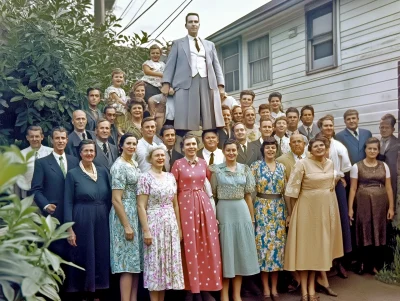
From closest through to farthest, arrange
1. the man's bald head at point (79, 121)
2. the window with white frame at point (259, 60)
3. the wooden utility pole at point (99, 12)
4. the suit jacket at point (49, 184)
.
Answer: the suit jacket at point (49, 184) → the man's bald head at point (79, 121) → the wooden utility pole at point (99, 12) → the window with white frame at point (259, 60)

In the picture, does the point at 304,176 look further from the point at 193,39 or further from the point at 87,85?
the point at 87,85

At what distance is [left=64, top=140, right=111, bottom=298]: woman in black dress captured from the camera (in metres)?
4.70

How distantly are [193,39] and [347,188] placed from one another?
286 centimetres

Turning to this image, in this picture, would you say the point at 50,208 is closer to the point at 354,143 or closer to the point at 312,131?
the point at 312,131

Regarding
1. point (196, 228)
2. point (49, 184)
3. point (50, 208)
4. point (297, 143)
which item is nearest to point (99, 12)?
point (297, 143)

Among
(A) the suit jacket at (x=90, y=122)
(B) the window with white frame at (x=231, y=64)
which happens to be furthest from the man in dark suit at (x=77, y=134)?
(B) the window with white frame at (x=231, y=64)

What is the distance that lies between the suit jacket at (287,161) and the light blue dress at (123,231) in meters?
1.83

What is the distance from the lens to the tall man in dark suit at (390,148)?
6594 millimetres

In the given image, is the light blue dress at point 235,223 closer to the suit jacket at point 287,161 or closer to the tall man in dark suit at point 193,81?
the suit jacket at point 287,161

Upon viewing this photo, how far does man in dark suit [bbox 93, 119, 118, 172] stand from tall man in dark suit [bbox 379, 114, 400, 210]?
3.53 m

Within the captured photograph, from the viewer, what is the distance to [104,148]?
562 cm

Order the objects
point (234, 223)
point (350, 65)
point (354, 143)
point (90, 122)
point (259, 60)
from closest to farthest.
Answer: point (234, 223) → point (90, 122) → point (354, 143) → point (350, 65) → point (259, 60)

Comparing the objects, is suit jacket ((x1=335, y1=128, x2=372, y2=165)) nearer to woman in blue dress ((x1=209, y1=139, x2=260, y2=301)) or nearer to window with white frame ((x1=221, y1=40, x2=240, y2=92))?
woman in blue dress ((x1=209, y1=139, x2=260, y2=301))

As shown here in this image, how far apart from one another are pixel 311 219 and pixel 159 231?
1.78m
